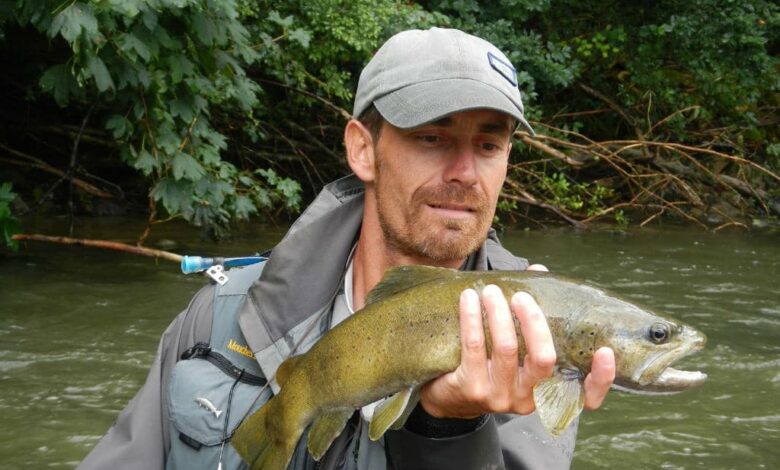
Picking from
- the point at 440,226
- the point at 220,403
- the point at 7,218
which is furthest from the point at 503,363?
the point at 7,218

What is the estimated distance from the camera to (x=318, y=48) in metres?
10.1

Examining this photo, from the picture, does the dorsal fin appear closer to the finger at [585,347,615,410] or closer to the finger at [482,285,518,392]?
the finger at [482,285,518,392]

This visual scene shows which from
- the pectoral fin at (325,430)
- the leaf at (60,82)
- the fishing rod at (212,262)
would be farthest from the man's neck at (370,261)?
the leaf at (60,82)

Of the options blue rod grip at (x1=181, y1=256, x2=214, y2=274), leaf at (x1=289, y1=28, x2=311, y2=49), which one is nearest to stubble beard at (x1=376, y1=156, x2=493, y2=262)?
blue rod grip at (x1=181, y1=256, x2=214, y2=274)

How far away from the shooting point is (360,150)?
2949 millimetres

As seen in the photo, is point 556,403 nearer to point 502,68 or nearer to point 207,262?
point 502,68

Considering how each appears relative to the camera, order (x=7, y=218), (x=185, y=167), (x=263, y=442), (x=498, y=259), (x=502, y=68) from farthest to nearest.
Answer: (x=7, y=218)
(x=185, y=167)
(x=498, y=259)
(x=502, y=68)
(x=263, y=442)

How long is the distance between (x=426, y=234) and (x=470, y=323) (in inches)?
24.2

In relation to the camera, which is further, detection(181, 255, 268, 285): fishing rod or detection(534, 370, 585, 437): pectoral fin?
detection(181, 255, 268, 285): fishing rod

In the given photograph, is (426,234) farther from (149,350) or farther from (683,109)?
Answer: (683,109)

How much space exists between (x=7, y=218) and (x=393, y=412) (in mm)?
6192

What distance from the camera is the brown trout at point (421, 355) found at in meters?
2.07

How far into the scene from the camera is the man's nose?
2600mm

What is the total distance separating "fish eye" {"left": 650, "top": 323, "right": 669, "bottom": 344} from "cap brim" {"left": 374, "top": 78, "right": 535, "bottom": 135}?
78 centimetres
